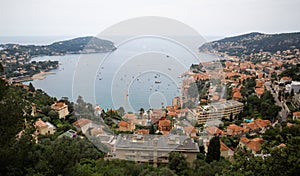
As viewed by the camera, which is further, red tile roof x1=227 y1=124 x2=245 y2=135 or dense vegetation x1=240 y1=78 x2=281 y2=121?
dense vegetation x1=240 y1=78 x2=281 y2=121

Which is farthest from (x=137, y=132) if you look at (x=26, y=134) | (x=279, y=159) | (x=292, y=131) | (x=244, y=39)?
(x=244, y=39)

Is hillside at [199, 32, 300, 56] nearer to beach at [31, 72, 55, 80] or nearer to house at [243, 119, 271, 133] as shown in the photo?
beach at [31, 72, 55, 80]

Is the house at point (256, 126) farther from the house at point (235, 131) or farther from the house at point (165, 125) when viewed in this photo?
the house at point (165, 125)

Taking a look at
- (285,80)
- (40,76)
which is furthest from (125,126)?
(40,76)

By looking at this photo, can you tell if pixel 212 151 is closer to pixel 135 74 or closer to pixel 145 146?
pixel 145 146

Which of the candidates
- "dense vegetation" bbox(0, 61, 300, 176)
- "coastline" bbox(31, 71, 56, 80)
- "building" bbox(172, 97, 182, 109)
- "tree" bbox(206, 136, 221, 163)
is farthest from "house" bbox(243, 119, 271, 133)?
"coastline" bbox(31, 71, 56, 80)

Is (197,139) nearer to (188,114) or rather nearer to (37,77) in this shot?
(188,114)

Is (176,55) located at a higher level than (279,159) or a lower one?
higher

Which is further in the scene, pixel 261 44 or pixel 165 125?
pixel 261 44
